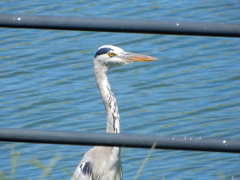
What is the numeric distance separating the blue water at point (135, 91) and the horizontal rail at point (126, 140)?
162 inches

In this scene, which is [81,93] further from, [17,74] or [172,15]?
[172,15]

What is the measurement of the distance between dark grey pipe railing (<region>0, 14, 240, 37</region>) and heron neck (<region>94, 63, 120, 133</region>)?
2642 mm

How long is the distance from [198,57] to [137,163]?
Answer: 2.78 meters

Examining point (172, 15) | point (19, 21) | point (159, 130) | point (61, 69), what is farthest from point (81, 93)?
point (19, 21)

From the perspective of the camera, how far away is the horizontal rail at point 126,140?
5.40 ft

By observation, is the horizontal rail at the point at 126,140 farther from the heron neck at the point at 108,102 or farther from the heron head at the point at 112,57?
the heron head at the point at 112,57

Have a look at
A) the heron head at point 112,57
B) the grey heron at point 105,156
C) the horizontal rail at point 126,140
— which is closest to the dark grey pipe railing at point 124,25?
the horizontal rail at point 126,140

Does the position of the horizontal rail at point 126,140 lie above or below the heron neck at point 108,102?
above

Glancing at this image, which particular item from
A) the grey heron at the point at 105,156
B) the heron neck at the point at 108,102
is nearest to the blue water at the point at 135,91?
the grey heron at the point at 105,156

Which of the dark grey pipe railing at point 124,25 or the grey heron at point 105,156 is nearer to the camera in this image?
the dark grey pipe railing at point 124,25

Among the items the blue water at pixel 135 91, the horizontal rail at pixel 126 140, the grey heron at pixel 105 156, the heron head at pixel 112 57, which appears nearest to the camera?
the horizontal rail at pixel 126 140

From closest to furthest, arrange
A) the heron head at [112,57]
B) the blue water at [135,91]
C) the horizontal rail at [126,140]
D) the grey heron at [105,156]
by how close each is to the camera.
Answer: the horizontal rail at [126,140] → the grey heron at [105,156] → the heron head at [112,57] → the blue water at [135,91]

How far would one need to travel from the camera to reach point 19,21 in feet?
5.90

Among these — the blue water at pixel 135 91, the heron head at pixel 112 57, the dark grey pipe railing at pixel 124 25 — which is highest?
the dark grey pipe railing at pixel 124 25
